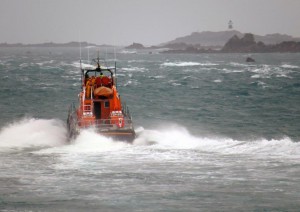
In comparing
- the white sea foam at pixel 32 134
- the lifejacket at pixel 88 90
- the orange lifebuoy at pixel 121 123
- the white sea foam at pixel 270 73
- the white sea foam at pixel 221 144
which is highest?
the lifejacket at pixel 88 90

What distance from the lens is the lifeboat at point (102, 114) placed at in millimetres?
30219

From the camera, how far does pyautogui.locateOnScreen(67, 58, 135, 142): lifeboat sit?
30219mm

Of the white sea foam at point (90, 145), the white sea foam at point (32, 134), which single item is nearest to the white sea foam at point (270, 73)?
the white sea foam at point (32, 134)

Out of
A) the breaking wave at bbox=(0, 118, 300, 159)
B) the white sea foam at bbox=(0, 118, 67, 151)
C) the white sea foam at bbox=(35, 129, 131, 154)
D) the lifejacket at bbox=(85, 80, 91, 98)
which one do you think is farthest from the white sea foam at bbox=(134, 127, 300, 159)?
the white sea foam at bbox=(0, 118, 67, 151)

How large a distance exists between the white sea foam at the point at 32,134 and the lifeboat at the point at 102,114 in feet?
5.10

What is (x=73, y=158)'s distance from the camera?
1086 inches

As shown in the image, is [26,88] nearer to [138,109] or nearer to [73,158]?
[138,109]

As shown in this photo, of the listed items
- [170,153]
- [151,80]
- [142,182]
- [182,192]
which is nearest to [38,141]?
[170,153]

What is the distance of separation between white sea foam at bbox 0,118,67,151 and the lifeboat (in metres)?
1.55

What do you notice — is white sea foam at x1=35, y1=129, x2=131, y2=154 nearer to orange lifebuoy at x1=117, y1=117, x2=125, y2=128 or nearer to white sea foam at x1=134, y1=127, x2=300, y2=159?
orange lifebuoy at x1=117, y1=117, x2=125, y2=128

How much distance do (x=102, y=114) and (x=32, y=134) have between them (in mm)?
5375

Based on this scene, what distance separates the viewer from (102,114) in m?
33.1

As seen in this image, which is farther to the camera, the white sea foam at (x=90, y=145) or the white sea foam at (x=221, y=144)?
the white sea foam at (x=90, y=145)

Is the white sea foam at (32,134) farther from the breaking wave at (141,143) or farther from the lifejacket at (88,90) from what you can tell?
the lifejacket at (88,90)
